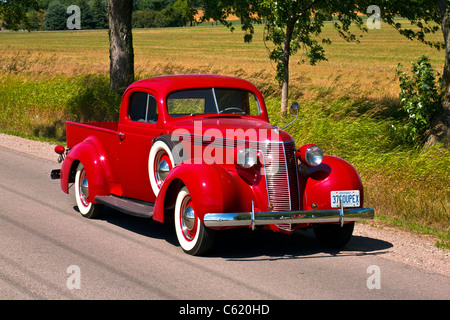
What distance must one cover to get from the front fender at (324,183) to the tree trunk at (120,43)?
12.0 meters

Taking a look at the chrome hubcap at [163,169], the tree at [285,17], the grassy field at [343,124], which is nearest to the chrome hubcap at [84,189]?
the chrome hubcap at [163,169]

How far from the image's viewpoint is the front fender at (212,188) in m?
6.33

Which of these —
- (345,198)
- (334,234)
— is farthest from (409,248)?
(345,198)

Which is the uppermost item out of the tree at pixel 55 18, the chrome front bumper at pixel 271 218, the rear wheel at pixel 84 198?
the tree at pixel 55 18

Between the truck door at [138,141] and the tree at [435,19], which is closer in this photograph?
the truck door at [138,141]

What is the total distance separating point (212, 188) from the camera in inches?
250

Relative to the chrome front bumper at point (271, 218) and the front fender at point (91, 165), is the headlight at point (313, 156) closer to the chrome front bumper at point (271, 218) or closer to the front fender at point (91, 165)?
the chrome front bumper at point (271, 218)

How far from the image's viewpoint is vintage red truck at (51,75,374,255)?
21.2 feet

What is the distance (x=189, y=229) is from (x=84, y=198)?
7.88 ft

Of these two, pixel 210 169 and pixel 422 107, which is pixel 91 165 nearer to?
pixel 210 169

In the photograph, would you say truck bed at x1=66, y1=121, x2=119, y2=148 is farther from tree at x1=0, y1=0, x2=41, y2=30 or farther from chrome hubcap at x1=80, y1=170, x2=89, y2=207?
tree at x1=0, y1=0, x2=41, y2=30

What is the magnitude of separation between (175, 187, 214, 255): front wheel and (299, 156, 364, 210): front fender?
112cm

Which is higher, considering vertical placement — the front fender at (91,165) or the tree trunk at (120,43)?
the tree trunk at (120,43)

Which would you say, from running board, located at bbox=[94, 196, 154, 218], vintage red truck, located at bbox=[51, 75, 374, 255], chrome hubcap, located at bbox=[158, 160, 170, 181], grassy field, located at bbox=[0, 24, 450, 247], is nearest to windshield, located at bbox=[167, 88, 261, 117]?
vintage red truck, located at bbox=[51, 75, 374, 255]
